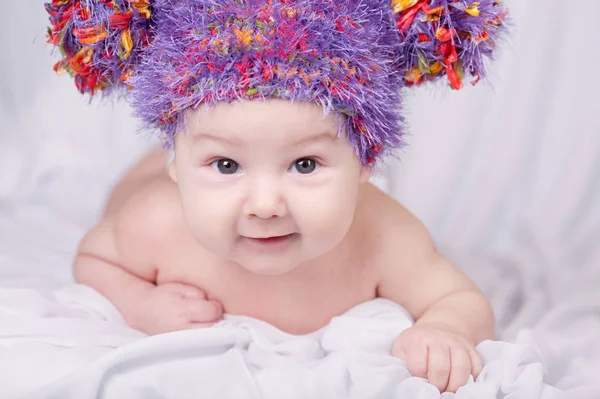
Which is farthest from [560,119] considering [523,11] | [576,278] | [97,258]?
[97,258]

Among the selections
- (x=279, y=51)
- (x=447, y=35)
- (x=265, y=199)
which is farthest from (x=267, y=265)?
(x=447, y=35)

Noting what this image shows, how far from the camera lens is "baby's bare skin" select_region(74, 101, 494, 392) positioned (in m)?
1.46

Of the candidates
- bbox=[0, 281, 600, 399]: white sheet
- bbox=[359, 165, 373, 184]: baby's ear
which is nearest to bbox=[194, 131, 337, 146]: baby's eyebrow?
bbox=[359, 165, 373, 184]: baby's ear

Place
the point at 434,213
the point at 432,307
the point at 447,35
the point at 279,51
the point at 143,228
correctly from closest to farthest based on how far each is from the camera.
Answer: the point at 279,51 < the point at 447,35 < the point at 432,307 < the point at 143,228 < the point at 434,213

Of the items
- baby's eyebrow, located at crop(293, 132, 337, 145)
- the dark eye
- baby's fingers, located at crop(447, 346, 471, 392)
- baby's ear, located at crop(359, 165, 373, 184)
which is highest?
baby's eyebrow, located at crop(293, 132, 337, 145)

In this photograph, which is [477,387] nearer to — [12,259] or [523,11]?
[12,259]

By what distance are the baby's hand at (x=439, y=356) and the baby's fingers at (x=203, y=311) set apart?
35 cm

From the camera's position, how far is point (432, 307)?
1727 millimetres

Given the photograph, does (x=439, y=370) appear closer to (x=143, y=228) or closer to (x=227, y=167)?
(x=227, y=167)

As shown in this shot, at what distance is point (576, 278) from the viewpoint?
79.2 inches

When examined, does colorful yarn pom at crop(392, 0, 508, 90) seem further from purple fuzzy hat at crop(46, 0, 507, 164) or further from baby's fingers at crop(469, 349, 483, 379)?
baby's fingers at crop(469, 349, 483, 379)

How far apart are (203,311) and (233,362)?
0.66ft

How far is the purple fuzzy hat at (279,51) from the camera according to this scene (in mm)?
1405

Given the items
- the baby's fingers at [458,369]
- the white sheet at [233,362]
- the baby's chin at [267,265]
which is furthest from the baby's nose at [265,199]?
the baby's fingers at [458,369]
